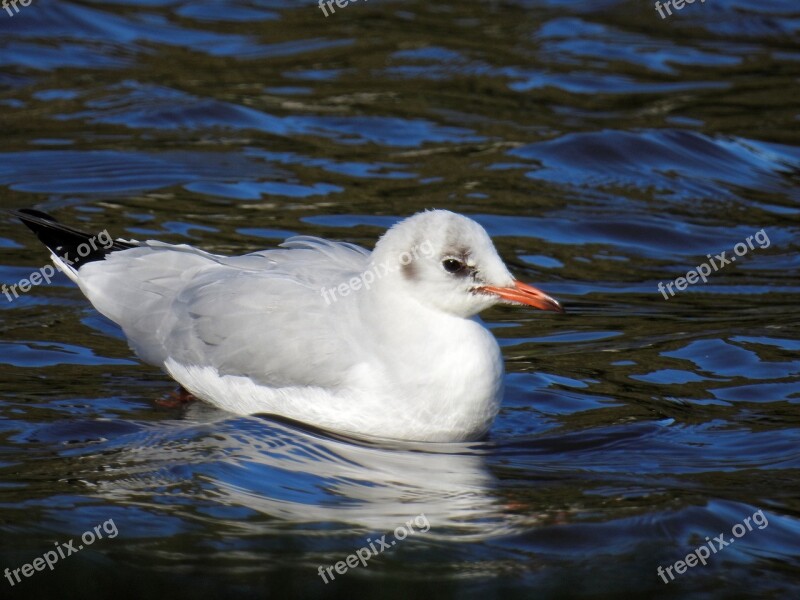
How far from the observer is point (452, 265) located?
683cm

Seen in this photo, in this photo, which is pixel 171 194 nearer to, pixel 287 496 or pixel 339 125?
pixel 339 125

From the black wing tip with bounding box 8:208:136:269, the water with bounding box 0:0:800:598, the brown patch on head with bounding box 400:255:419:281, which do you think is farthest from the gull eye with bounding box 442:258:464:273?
the black wing tip with bounding box 8:208:136:269

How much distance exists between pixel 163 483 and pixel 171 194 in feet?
16.3

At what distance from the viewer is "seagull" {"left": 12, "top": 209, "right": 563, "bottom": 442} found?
6789 millimetres

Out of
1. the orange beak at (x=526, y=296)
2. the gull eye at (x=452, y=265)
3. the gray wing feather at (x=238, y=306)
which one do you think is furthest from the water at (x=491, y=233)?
the gull eye at (x=452, y=265)

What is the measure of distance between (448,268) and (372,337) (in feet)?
1.61

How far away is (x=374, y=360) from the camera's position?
6.85 metres

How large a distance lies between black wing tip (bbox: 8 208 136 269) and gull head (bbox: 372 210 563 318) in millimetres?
1875

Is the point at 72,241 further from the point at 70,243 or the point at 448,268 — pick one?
the point at 448,268

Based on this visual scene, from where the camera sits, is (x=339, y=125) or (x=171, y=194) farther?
(x=339, y=125)

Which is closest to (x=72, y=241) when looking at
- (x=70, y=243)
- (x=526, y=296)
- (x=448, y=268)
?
(x=70, y=243)

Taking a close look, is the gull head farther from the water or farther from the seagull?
the water

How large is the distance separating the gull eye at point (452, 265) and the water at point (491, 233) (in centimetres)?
84

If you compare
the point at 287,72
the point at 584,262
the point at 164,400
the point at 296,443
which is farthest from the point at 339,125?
the point at 296,443
